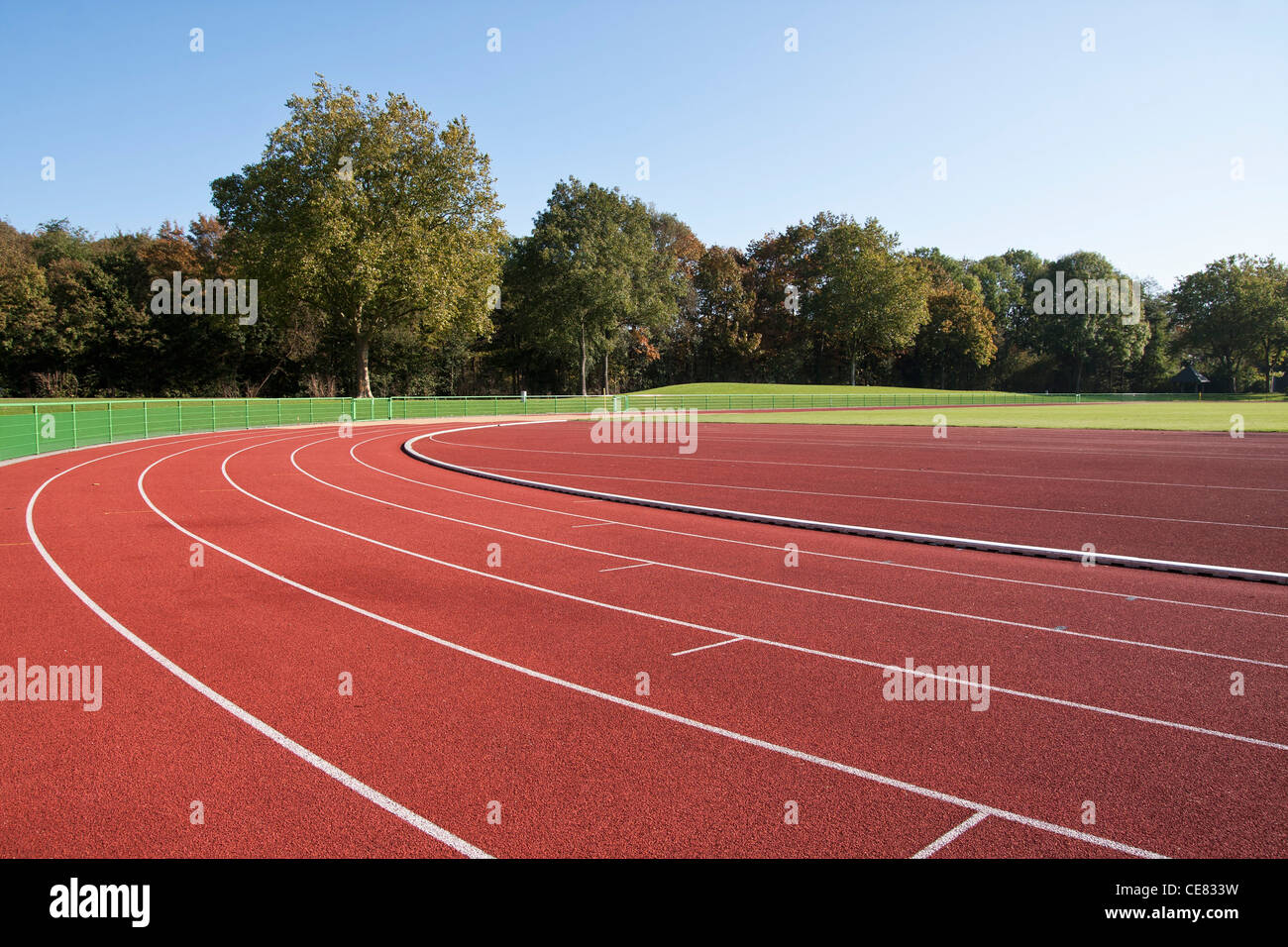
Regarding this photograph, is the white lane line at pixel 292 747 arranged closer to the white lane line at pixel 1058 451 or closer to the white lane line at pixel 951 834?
the white lane line at pixel 951 834

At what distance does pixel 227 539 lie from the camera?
11.4 m

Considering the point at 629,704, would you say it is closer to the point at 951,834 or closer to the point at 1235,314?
the point at 951,834

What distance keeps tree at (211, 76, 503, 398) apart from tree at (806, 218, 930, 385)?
1800 inches

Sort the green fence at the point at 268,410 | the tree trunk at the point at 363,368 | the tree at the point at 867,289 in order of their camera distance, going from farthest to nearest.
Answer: the tree at the point at 867,289, the tree trunk at the point at 363,368, the green fence at the point at 268,410

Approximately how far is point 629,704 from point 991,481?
13.9 meters

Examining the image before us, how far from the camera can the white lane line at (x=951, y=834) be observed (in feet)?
11.9

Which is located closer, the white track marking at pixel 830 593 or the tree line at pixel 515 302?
the white track marking at pixel 830 593

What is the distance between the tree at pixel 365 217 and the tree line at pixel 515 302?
129mm

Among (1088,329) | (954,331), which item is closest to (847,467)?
(954,331)

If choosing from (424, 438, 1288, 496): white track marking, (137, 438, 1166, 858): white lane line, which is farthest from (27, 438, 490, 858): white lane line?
(424, 438, 1288, 496): white track marking

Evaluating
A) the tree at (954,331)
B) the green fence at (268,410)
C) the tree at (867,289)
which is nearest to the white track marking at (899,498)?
the green fence at (268,410)

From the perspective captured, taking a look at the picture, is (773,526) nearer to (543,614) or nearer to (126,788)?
(543,614)

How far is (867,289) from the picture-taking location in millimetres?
83562

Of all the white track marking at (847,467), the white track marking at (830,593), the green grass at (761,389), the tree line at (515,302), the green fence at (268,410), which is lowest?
the white track marking at (830,593)
